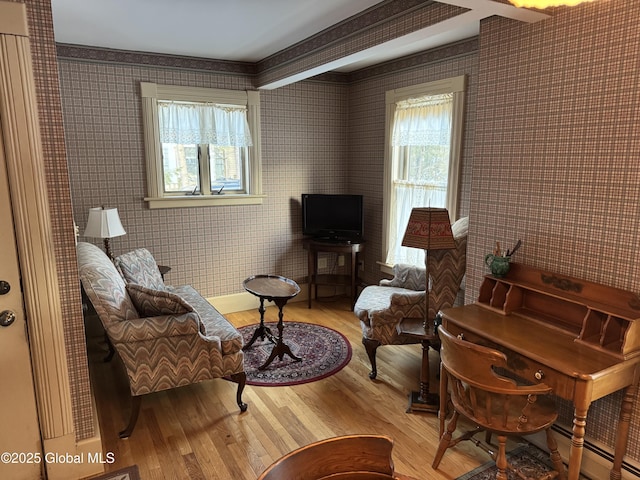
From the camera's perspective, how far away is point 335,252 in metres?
4.92

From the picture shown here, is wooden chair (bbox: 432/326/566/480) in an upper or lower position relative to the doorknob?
lower

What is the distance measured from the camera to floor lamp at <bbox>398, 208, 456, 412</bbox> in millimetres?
2840

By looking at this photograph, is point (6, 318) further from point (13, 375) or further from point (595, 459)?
point (595, 459)

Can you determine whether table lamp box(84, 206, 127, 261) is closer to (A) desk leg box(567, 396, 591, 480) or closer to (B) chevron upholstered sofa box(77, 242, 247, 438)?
(B) chevron upholstered sofa box(77, 242, 247, 438)

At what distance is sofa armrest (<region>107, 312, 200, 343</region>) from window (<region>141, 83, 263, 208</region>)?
2.02m

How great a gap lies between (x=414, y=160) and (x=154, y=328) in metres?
2.98

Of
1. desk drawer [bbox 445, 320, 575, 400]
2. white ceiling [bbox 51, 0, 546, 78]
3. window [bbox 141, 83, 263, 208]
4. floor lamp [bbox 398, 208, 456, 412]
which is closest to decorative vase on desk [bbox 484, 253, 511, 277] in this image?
floor lamp [bbox 398, 208, 456, 412]

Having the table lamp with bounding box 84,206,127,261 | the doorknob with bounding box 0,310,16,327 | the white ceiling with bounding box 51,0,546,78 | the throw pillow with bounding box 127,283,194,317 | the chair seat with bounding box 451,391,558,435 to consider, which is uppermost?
the white ceiling with bounding box 51,0,546,78

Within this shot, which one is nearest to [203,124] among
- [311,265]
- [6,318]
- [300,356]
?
[311,265]

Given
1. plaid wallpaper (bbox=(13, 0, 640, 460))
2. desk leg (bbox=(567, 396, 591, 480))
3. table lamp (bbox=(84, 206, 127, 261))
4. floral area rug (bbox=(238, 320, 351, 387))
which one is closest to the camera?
desk leg (bbox=(567, 396, 591, 480))

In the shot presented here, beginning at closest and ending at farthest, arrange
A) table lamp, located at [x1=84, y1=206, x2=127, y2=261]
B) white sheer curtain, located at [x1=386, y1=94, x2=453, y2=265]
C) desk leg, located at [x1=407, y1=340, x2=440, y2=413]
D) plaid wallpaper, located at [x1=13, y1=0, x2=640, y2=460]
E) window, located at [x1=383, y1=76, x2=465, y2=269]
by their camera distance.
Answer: plaid wallpaper, located at [x1=13, y1=0, x2=640, y2=460], desk leg, located at [x1=407, y1=340, x2=440, y2=413], table lamp, located at [x1=84, y1=206, x2=127, y2=261], window, located at [x1=383, y1=76, x2=465, y2=269], white sheer curtain, located at [x1=386, y1=94, x2=453, y2=265]

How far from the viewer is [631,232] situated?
212 centimetres

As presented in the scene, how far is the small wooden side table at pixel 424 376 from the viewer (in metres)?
2.95

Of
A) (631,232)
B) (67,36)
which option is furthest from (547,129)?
(67,36)
